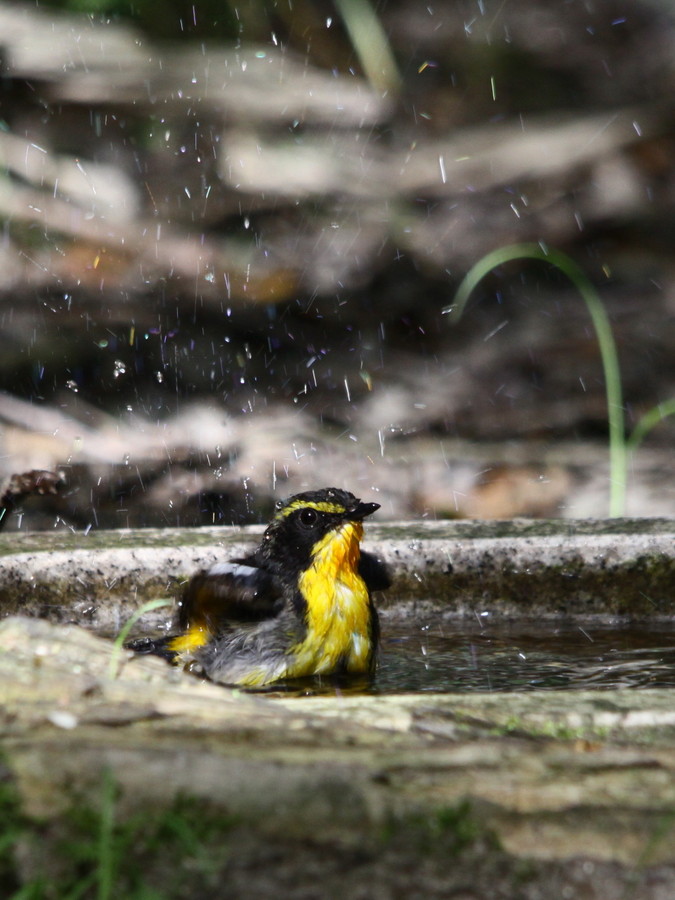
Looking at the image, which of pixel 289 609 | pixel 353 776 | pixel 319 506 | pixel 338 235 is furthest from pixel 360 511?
pixel 338 235

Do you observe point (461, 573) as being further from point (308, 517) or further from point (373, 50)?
point (373, 50)

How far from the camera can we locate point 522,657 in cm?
289

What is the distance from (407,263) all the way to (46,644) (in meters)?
5.19

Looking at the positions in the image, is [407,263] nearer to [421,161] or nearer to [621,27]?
[421,161]

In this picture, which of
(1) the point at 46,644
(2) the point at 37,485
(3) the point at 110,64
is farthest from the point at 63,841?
(3) the point at 110,64

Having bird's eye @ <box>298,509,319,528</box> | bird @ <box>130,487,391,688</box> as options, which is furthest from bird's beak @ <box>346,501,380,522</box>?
bird's eye @ <box>298,509,319,528</box>

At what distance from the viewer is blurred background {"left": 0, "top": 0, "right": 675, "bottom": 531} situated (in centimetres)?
611

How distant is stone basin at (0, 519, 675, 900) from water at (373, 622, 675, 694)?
3.41 ft

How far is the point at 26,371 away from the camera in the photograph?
6.12m

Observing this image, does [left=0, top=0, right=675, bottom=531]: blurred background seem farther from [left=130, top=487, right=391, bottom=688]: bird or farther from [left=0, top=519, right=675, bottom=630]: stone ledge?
[left=130, top=487, right=391, bottom=688]: bird

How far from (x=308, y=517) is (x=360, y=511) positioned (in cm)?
19

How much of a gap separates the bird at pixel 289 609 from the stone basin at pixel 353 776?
1365 millimetres

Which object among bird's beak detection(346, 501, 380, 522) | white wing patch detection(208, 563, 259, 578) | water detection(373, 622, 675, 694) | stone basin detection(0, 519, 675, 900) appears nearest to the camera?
stone basin detection(0, 519, 675, 900)

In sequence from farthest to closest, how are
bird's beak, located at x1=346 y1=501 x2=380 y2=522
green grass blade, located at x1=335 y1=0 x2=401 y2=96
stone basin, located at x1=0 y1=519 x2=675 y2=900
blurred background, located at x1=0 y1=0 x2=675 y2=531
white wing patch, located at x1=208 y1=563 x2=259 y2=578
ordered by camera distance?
green grass blade, located at x1=335 y1=0 x2=401 y2=96 < blurred background, located at x1=0 y1=0 x2=675 y2=531 < bird's beak, located at x1=346 y1=501 x2=380 y2=522 < white wing patch, located at x1=208 y1=563 x2=259 y2=578 < stone basin, located at x1=0 y1=519 x2=675 y2=900
